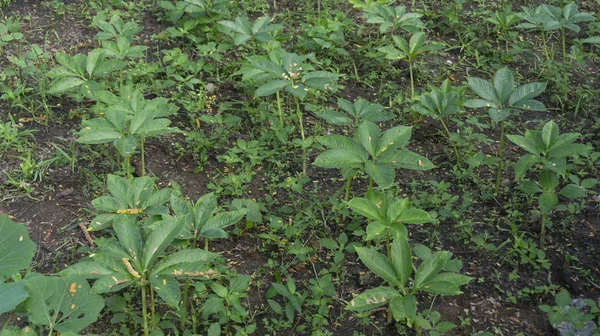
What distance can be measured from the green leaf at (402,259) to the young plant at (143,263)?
0.63 metres

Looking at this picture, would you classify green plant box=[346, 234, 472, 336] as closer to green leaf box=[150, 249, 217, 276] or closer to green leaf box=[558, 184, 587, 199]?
green leaf box=[150, 249, 217, 276]

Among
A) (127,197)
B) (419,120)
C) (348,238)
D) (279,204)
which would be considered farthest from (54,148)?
(419,120)

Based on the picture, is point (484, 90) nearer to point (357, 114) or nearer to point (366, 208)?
point (357, 114)

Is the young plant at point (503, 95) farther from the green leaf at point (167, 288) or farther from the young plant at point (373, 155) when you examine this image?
the green leaf at point (167, 288)

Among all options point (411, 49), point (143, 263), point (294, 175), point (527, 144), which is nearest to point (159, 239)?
point (143, 263)

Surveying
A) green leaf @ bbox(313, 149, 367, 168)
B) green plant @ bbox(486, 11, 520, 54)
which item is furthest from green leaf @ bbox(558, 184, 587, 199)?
green plant @ bbox(486, 11, 520, 54)

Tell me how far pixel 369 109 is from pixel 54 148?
1524 mm

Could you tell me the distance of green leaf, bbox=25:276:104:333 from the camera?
171 centimetres

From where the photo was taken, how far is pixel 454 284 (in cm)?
217

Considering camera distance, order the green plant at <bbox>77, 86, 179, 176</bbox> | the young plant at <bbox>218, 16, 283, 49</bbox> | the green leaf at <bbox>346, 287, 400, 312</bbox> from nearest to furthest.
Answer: the green leaf at <bbox>346, 287, 400, 312</bbox>
the green plant at <bbox>77, 86, 179, 176</bbox>
the young plant at <bbox>218, 16, 283, 49</bbox>

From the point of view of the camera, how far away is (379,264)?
88.6 inches

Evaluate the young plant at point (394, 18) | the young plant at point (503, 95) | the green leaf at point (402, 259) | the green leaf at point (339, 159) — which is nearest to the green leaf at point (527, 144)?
the young plant at point (503, 95)

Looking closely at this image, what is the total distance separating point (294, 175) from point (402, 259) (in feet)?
3.44

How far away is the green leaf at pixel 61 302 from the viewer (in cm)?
171
